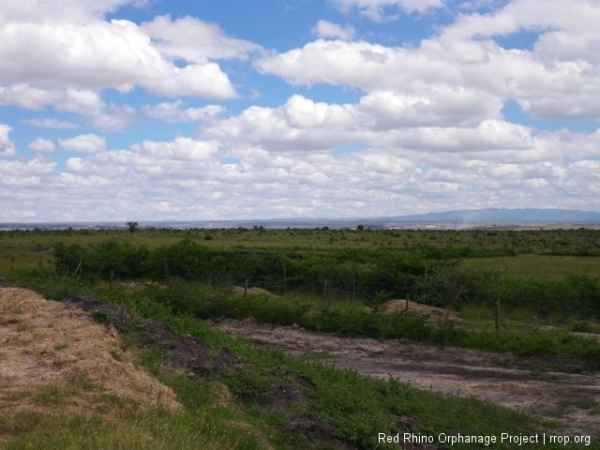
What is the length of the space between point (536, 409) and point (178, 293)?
15.6m

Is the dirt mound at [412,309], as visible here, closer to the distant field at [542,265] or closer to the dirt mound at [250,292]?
the dirt mound at [250,292]

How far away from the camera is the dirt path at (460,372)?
46.8ft

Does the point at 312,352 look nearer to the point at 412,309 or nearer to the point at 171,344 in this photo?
the point at 412,309

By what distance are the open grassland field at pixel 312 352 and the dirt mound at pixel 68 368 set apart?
0.18 ft

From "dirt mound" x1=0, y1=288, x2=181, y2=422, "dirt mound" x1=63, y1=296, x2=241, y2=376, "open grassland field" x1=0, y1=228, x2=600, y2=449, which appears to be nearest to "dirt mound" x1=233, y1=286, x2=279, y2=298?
"open grassland field" x1=0, y1=228, x2=600, y2=449

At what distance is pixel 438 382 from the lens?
16.7 metres

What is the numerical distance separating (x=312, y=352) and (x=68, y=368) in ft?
35.7

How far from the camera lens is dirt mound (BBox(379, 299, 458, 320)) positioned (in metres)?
25.4

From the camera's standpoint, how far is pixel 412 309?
85.7ft

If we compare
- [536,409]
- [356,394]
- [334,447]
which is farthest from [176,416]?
[536,409]

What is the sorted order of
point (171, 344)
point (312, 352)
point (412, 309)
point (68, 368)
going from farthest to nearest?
point (412, 309) → point (312, 352) → point (171, 344) → point (68, 368)

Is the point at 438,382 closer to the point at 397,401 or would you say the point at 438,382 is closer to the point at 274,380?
the point at 397,401

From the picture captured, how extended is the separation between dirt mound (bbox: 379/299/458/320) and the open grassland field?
0.25 feet

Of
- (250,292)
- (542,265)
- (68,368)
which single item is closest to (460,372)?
(68,368)
